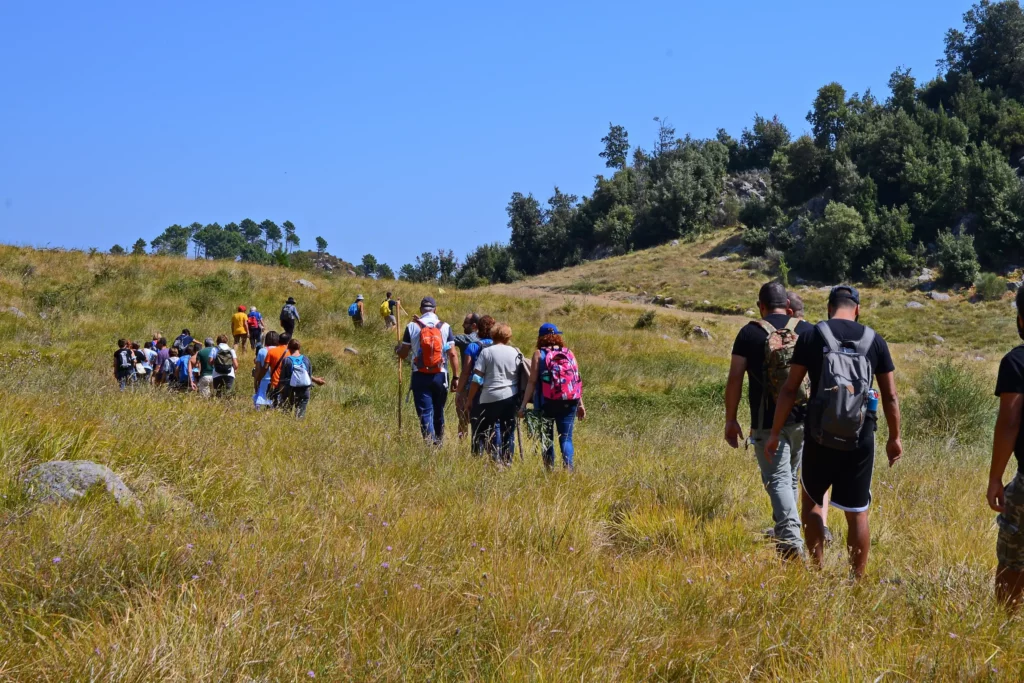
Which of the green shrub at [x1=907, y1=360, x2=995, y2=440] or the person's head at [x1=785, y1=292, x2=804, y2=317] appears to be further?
the green shrub at [x1=907, y1=360, x2=995, y2=440]

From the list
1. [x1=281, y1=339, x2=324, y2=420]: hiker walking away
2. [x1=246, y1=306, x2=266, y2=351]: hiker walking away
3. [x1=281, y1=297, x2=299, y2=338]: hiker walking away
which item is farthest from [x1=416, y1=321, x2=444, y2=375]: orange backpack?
[x1=281, y1=297, x2=299, y2=338]: hiker walking away

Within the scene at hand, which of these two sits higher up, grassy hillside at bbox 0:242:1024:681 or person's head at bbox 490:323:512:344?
person's head at bbox 490:323:512:344

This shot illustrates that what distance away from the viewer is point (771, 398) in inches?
199

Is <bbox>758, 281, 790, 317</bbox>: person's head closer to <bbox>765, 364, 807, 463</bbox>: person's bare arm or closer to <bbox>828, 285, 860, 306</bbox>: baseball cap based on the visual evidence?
<bbox>828, 285, 860, 306</bbox>: baseball cap

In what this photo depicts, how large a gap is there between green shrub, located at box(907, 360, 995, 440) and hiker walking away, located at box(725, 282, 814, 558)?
7.93 meters

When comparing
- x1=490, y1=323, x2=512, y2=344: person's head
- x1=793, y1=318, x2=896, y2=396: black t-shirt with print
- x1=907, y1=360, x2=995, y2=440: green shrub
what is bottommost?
x1=907, y1=360, x2=995, y2=440: green shrub

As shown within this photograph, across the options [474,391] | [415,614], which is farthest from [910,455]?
[415,614]

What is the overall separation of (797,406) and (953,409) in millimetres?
8998

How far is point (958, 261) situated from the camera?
4278 cm

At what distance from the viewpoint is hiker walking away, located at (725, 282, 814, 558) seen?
486 cm

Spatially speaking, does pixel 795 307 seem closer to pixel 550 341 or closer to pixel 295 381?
pixel 550 341

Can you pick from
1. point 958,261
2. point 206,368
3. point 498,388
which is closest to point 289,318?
point 206,368

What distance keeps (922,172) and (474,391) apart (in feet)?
169

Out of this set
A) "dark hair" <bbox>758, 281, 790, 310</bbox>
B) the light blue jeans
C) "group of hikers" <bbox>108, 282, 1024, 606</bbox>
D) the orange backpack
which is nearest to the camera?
"group of hikers" <bbox>108, 282, 1024, 606</bbox>
